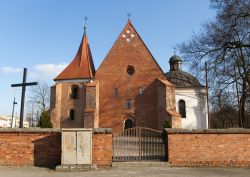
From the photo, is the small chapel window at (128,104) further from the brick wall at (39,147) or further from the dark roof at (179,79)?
the brick wall at (39,147)

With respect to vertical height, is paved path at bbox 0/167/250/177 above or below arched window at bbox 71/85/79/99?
below

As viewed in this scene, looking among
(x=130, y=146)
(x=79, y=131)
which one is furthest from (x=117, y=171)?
(x=130, y=146)

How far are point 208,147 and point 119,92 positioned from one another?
59.9ft

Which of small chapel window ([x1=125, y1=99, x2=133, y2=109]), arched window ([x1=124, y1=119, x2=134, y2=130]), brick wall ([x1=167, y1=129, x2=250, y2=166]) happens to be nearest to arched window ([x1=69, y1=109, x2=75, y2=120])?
arched window ([x1=124, y1=119, x2=134, y2=130])

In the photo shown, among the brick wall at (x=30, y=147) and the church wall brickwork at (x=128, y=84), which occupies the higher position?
the church wall brickwork at (x=128, y=84)

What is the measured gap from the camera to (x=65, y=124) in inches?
1171

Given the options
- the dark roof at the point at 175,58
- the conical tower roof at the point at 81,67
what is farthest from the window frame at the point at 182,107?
the conical tower roof at the point at 81,67

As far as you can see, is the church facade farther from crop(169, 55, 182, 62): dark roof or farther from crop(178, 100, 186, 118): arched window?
crop(169, 55, 182, 62): dark roof

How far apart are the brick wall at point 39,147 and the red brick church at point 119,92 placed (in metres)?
15.8

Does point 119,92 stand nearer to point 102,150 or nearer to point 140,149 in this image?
point 140,149

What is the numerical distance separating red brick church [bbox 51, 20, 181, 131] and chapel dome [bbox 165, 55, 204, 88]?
3.95 metres

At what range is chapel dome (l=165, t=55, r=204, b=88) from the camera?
3077 cm

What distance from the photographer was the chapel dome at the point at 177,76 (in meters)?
30.8

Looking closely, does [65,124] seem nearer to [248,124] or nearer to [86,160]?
[86,160]
